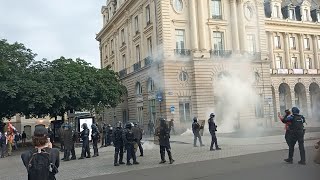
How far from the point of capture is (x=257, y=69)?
37.2m

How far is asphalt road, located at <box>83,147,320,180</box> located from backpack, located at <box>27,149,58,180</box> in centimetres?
553

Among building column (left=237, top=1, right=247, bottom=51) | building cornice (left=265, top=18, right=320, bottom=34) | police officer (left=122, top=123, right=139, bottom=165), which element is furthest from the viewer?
building cornice (left=265, top=18, right=320, bottom=34)

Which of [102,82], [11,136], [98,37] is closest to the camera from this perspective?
[11,136]

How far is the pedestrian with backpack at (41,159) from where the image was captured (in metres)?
5.01

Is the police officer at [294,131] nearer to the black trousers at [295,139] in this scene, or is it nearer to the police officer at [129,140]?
the black trousers at [295,139]

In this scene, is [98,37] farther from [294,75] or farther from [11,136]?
[11,136]

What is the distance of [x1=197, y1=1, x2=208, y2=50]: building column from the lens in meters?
36.3

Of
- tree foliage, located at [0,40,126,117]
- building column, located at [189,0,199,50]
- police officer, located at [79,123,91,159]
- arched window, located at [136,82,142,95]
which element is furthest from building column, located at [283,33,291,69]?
police officer, located at [79,123,91,159]

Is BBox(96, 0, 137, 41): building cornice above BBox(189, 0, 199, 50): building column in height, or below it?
above

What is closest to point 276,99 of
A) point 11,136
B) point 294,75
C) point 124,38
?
point 294,75

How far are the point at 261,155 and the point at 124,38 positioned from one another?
116 ft

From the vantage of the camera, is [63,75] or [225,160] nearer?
[225,160]

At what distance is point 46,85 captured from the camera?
25859 mm

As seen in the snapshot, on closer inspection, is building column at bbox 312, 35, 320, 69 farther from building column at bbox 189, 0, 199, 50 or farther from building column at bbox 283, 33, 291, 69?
building column at bbox 189, 0, 199, 50
